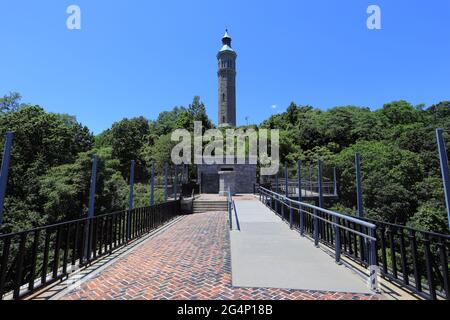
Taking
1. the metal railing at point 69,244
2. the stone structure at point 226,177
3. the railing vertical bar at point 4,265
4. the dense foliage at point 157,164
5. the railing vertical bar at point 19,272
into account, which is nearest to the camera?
the railing vertical bar at point 4,265

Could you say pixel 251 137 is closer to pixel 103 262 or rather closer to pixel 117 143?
pixel 117 143

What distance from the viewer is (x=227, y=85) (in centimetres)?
6512

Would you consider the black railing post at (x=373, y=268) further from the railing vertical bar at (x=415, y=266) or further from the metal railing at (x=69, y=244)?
the metal railing at (x=69, y=244)

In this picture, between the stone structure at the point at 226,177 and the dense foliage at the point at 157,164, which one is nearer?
the dense foliage at the point at 157,164

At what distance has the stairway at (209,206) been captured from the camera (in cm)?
1595

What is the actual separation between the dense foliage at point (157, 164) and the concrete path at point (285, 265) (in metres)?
15.4

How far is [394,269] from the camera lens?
3658 millimetres

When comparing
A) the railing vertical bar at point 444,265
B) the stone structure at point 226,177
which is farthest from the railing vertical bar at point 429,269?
the stone structure at point 226,177

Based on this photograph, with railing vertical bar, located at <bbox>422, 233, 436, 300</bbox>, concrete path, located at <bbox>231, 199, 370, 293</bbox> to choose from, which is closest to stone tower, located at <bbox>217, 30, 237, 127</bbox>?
concrete path, located at <bbox>231, 199, 370, 293</bbox>

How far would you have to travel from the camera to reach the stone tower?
212 ft

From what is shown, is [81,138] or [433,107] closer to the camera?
[81,138]

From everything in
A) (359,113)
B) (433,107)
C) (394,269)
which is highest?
(433,107)
